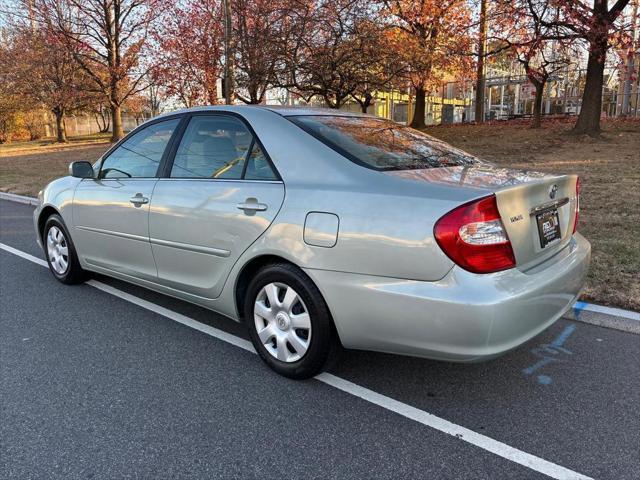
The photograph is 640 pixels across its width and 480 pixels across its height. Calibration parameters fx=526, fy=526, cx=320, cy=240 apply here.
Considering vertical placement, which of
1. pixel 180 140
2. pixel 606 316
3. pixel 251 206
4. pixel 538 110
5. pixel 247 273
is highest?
pixel 538 110

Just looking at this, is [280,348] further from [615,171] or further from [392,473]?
[615,171]

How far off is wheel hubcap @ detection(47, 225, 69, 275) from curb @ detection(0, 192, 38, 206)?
6.16 meters

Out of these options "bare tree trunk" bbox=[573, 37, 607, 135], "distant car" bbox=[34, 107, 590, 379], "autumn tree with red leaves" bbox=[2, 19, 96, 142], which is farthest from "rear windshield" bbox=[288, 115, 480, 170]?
"autumn tree with red leaves" bbox=[2, 19, 96, 142]

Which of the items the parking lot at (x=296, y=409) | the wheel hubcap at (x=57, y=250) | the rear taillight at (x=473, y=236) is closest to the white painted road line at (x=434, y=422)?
the parking lot at (x=296, y=409)

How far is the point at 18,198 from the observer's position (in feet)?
37.1

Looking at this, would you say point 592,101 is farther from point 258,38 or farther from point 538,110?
point 258,38

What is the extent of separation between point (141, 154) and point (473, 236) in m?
2.91

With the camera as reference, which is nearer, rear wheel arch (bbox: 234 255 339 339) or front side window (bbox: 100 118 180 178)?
rear wheel arch (bbox: 234 255 339 339)

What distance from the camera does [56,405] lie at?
116 inches

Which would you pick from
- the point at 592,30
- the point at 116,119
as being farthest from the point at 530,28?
the point at 116,119

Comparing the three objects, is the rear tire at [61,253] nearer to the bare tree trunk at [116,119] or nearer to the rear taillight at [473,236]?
the rear taillight at [473,236]

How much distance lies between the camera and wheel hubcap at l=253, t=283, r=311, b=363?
120 inches

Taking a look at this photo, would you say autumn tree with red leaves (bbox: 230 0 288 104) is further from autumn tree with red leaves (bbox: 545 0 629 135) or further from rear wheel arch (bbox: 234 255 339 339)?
rear wheel arch (bbox: 234 255 339 339)

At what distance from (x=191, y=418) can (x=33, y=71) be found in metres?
31.2
